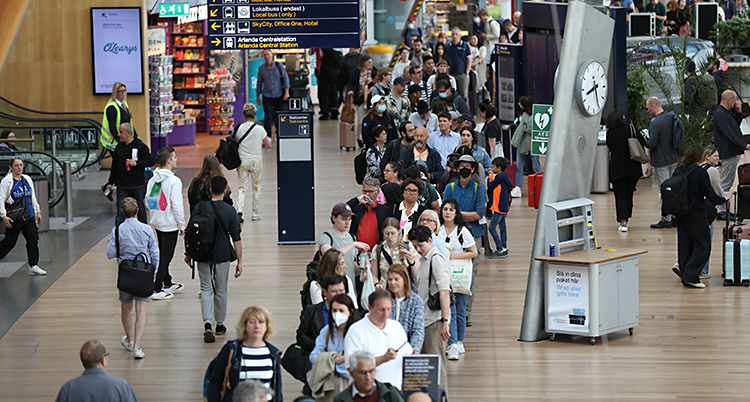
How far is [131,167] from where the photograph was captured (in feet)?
38.2

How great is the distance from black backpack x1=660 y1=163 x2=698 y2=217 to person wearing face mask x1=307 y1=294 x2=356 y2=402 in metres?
5.67

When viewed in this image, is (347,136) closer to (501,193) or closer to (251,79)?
(251,79)

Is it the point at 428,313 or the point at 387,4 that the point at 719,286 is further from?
the point at 387,4

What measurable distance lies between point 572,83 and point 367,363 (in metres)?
4.64

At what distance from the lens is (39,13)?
18453mm

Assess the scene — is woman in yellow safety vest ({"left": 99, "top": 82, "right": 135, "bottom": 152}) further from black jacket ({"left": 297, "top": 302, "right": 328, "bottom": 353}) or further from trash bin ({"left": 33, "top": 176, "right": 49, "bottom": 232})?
black jacket ({"left": 297, "top": 302, "right": 328, "bottom": 353})

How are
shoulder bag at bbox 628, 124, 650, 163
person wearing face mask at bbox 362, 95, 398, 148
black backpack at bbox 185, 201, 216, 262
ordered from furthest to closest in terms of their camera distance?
1. person wearing face mask at bbox 362, 95, 398, 148
2. shoulder bag at bbox 628, 124, 650, 163
3. black backpack at bbox 185, 201, 216, 262

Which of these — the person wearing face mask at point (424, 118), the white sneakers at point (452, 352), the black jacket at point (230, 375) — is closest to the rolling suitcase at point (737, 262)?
the white sneakers at point (452, 352)

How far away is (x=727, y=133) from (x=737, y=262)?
12.4 ft

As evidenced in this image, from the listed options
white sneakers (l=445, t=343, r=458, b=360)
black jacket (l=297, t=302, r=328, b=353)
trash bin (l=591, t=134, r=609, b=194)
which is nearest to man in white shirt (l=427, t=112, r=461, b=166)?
white sneakers (l=445, t=343, r=458, b=360)

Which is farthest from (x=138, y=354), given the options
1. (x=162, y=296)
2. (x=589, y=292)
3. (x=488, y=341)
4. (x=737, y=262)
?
(x=737, y=262)

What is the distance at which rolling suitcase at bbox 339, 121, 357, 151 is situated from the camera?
21.9 m

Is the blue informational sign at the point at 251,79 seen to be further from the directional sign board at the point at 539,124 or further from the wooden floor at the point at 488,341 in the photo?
the directional sign board at the point at 539,124

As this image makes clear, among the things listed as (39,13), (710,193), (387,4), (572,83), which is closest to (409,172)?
(572,83)
